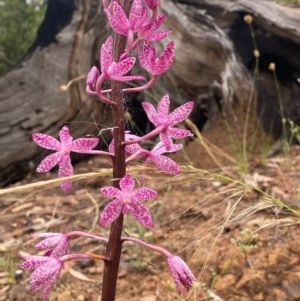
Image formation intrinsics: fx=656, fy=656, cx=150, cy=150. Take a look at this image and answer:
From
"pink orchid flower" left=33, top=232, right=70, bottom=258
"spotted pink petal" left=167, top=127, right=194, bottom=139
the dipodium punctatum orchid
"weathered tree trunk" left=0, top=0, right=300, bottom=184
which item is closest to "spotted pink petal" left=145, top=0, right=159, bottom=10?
the dipodium punctatum orchid

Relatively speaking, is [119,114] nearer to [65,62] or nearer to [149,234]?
Answer: [149,234]

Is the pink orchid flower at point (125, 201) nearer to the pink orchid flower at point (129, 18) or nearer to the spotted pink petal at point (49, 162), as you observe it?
the spotted pink petal at point (49, 162)

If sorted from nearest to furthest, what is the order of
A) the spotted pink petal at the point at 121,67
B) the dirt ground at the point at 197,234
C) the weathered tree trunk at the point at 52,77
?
the spotted pink petal at the point at 121,67 → the dirt ground at the point at 197,234 → the weathered tree trunk at the point at 52,77

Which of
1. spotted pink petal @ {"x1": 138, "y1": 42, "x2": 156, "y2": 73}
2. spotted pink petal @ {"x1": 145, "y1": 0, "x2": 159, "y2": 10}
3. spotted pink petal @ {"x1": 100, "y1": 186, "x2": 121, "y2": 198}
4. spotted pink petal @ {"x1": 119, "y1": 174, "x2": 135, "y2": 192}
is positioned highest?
spotted pink petal @ {"x1": 145, "y1": 0, "x2": 159, "y2": 10}

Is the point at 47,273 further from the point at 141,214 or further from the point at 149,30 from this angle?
the point at 149,30

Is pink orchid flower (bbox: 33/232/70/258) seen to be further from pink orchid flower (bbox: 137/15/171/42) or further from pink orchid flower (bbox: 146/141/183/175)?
pink orchid flower (bbox: 137/15/171/42)

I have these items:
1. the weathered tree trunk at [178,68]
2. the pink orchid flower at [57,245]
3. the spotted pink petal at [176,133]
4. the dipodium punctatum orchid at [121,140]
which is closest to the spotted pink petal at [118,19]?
the dipodium punctatum orchid at [121,140]

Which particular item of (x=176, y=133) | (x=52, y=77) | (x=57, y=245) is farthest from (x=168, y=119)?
(x=52, y=77)

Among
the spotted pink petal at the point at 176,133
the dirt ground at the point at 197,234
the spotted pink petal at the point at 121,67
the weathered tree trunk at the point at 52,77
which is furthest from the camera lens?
the weathered tree trunk at the point at 52,77
